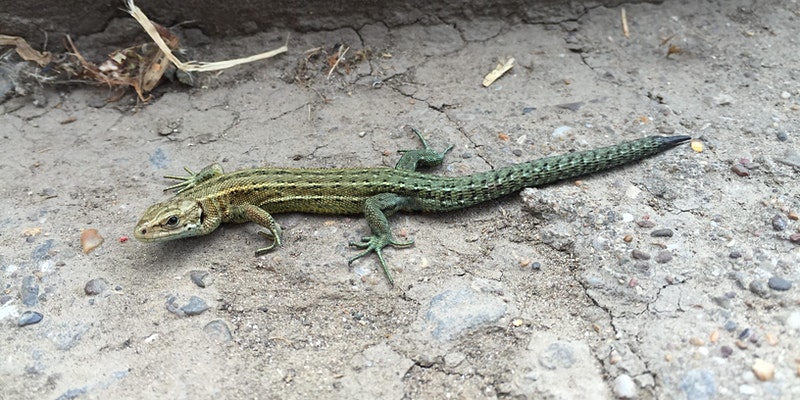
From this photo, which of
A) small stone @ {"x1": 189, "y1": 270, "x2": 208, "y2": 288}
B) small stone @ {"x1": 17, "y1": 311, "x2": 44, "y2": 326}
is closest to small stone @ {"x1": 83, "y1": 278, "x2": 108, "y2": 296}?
small stone @ {"x1": 17, "y1": 311, "x2": 44, "y2": 326}

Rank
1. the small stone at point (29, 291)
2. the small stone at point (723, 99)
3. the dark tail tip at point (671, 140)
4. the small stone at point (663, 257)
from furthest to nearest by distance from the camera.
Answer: the small stone at point (723, 99)
the dark tail tip at point (671, 140)
the small stone at point (29, 291)
the small stone at point (663, 257)

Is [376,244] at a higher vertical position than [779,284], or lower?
lower

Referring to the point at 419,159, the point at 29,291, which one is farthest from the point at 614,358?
the point at 29,291

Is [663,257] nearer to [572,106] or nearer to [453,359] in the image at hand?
[453,359]

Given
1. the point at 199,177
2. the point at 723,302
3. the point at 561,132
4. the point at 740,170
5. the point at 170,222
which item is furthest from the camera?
the point at 561,132

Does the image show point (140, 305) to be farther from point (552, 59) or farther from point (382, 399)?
point (552, 59)

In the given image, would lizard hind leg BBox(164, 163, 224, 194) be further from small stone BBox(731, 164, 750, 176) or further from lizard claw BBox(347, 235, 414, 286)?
small stone BBox(731, 164, 750, 176)

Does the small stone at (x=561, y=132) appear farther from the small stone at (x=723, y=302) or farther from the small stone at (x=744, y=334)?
the small stone at (x=744, y=334)

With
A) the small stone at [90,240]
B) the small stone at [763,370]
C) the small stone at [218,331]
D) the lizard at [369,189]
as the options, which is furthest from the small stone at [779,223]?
the small stone at [90,240]
